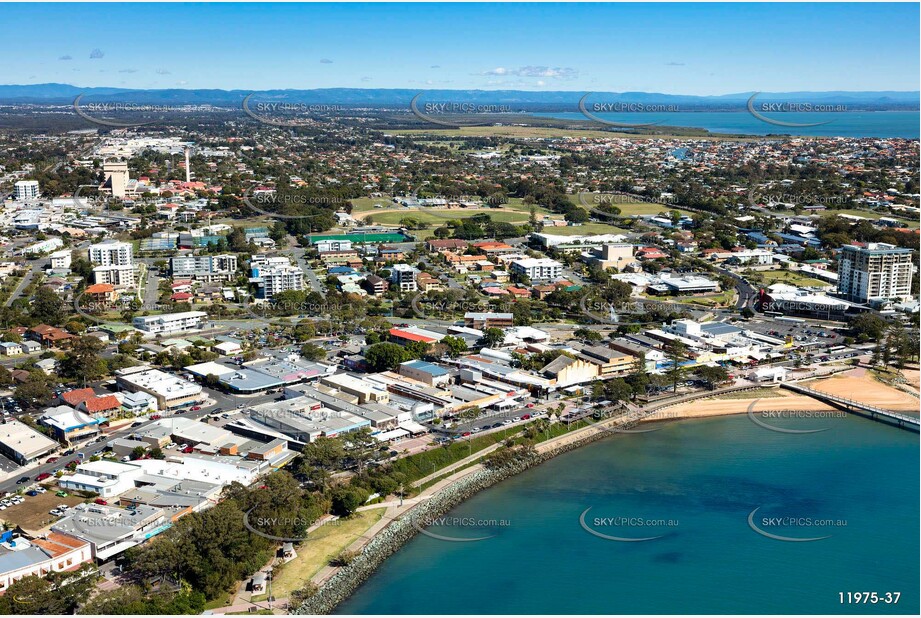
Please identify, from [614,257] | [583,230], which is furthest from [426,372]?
[583,230]

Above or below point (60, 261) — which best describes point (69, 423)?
below

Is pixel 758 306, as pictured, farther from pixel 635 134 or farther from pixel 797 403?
pixel 635 134

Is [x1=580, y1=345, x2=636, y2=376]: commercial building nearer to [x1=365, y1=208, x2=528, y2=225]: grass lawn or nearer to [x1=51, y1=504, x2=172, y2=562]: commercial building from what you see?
[x1=51, y1=504, x2=172, y2=562]: commercial building

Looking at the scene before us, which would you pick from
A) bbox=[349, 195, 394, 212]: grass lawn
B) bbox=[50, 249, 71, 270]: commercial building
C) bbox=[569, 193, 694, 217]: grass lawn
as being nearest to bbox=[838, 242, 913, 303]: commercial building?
bbox=[569, 193, 694, 217]: grass lawn

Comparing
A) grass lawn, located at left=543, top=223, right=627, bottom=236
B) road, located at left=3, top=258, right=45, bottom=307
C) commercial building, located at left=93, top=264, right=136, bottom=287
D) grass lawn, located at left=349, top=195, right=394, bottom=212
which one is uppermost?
grass lawn, located at left=349, top=195, right=394, bottom=212

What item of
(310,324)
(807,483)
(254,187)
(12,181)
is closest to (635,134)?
(254,187)

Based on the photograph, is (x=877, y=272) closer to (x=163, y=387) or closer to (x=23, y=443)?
(x=163, y=387)
